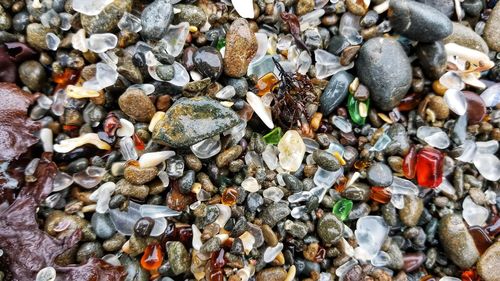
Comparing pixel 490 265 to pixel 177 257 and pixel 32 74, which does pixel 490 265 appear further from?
pixel 32 74

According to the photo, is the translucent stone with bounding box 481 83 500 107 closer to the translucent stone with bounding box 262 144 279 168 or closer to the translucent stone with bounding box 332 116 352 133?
the translucent stone with bounding box 332 116 352 133

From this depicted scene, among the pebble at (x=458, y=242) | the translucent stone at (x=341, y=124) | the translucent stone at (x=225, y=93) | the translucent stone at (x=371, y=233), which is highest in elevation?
the translucent stone at (x=225, y=93)

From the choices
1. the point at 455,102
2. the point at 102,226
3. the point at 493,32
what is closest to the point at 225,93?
the point at 102,226

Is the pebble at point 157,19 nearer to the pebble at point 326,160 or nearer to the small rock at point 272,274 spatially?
the pebble at point 326,160

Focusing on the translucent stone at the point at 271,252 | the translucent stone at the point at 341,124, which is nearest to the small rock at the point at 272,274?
the translucent stone at the point at 271,252

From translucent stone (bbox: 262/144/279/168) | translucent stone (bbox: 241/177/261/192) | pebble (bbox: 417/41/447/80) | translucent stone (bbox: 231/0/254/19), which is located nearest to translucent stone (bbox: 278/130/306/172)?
translucent stone (bbox: 262/144/279/168)

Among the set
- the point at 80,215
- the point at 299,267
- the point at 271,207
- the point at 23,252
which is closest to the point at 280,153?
the point at 271,207
